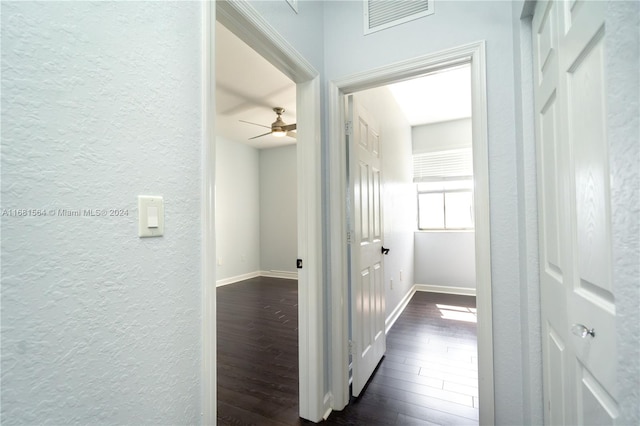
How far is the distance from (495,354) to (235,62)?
10.3 feet

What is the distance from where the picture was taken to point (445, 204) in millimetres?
4859

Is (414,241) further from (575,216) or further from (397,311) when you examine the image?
(575,216)

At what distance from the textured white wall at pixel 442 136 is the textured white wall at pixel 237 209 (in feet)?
11.2

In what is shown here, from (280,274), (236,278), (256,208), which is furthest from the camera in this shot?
(256,208)

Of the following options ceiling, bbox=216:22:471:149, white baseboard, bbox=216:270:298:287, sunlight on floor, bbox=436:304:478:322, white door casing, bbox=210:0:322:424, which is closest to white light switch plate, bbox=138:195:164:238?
white door casing, bbox=210:0:322:424

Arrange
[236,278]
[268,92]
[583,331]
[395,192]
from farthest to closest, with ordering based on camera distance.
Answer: [236,278] → [395,192] → [268,92] → [583,331]

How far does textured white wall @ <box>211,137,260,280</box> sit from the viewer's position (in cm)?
539

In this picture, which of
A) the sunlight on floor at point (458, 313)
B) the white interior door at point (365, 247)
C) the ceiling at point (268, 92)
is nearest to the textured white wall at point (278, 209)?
the ceiling at point (268, 92)

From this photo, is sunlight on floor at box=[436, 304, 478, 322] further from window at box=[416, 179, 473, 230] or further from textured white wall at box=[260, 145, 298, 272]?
textured white wall at box=[260, 145, 298, 272]

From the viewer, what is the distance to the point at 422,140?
4.86 meters

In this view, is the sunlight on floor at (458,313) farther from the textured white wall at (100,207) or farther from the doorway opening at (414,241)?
the textured white wall at (100,207)

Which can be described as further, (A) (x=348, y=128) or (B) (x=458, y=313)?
(B) (x=458, y=313)

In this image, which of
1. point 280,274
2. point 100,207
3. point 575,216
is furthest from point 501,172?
point 280,274

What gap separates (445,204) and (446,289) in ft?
4.60
